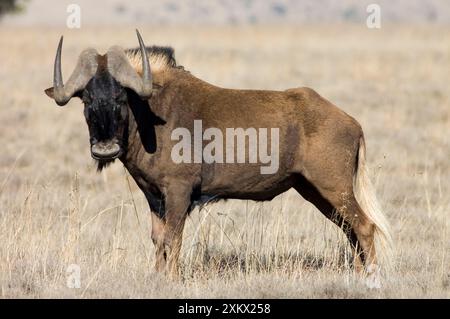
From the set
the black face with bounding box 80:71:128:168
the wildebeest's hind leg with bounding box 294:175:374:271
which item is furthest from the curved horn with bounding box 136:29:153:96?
the wildebeest's hind leg with bounding box 294:175:374:271

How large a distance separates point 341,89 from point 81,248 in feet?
45.4

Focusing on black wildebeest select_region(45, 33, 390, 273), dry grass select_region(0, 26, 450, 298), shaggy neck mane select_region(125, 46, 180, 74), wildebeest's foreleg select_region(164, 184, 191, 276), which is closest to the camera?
dry grass select_region(0, 26, 450, 298)

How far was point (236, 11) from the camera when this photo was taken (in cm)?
13450

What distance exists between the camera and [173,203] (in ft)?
25.0

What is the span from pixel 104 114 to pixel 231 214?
3.87 m

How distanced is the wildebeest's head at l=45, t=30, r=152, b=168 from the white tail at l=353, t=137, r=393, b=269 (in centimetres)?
211

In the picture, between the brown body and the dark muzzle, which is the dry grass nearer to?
the brown body

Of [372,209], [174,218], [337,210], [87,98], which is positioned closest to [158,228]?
[174,218]

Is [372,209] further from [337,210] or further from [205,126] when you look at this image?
[205,126]

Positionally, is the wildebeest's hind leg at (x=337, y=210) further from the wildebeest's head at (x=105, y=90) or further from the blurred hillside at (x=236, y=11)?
the blurred hillside at (x=236, y=11)

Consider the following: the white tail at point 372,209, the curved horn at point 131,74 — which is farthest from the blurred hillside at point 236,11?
the curved horn at point 131,74

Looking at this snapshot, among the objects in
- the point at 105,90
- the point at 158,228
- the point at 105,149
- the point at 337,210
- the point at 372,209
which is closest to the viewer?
the point at 105,149

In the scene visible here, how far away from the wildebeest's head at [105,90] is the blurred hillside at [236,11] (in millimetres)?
108717

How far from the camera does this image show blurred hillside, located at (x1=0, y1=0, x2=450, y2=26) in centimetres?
11994
